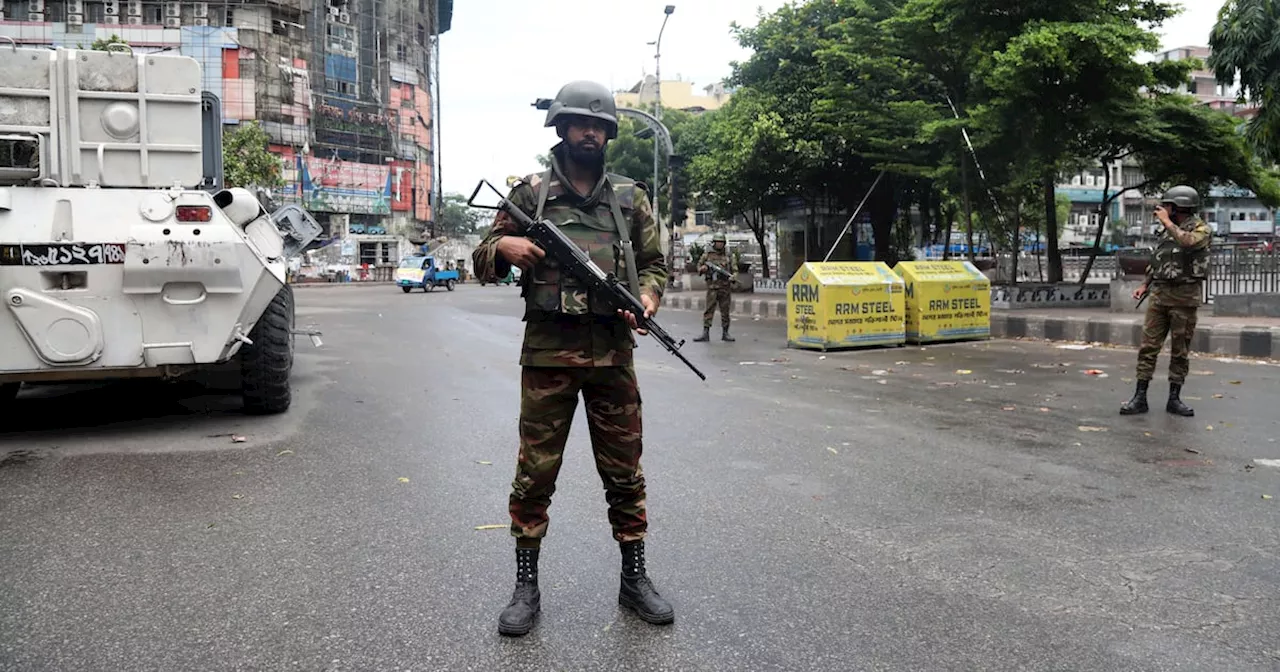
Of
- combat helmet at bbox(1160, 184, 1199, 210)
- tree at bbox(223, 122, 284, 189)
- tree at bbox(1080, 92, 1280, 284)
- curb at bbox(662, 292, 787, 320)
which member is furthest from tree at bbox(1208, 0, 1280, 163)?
tree at bbox(223, 122, 284, 189)

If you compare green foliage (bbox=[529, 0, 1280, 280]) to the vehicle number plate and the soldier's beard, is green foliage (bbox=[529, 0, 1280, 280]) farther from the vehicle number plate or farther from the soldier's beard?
the soldier's beard

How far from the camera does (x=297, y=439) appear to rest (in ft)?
20.8

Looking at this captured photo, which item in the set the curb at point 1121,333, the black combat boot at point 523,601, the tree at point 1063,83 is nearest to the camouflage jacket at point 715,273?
the curb at point 1121,333

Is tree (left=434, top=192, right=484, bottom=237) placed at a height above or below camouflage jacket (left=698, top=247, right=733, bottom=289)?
above

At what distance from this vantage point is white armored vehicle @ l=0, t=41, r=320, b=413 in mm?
5957

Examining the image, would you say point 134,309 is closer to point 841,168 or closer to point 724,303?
point 724,303

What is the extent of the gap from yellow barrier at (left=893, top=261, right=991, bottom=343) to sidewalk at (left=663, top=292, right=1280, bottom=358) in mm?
889

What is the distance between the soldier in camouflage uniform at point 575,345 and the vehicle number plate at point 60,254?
3820 millimetres

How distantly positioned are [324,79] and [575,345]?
56.5m

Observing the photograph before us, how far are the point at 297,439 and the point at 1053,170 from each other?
50.7ft

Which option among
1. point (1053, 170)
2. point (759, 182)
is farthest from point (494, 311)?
point (1053, 170)

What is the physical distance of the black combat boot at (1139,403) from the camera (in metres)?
7.34

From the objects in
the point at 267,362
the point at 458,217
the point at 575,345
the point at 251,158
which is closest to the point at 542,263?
the point at 575,345

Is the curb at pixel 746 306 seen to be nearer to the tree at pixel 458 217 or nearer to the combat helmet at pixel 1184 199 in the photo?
the combat helmet at pixel 1184 199
